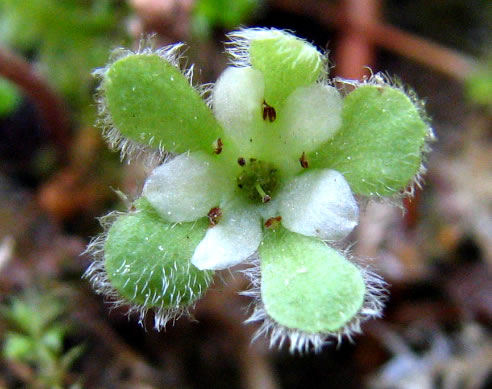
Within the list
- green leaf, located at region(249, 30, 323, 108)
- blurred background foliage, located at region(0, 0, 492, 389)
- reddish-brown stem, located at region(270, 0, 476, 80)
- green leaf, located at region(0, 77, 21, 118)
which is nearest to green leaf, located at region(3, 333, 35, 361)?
blurred background foliage, located at region(0, 0, 492, 389)

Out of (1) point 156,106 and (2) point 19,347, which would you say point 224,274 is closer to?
(2) point 19,347

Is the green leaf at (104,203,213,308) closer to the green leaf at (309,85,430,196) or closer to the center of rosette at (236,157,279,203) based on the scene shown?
the center of rosette at (236,157,279,203)

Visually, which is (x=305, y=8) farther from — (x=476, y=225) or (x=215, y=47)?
(x=476, y=225)

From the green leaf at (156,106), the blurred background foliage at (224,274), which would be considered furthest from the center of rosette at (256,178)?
the blurred background foliage at (224,274)

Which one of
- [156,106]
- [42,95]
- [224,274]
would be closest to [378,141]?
[156,106]

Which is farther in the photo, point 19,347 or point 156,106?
point 19,347

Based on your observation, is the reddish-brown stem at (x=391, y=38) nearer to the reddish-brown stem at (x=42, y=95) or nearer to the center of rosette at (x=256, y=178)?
the reddish-brown stem at (x=42, y=95)
